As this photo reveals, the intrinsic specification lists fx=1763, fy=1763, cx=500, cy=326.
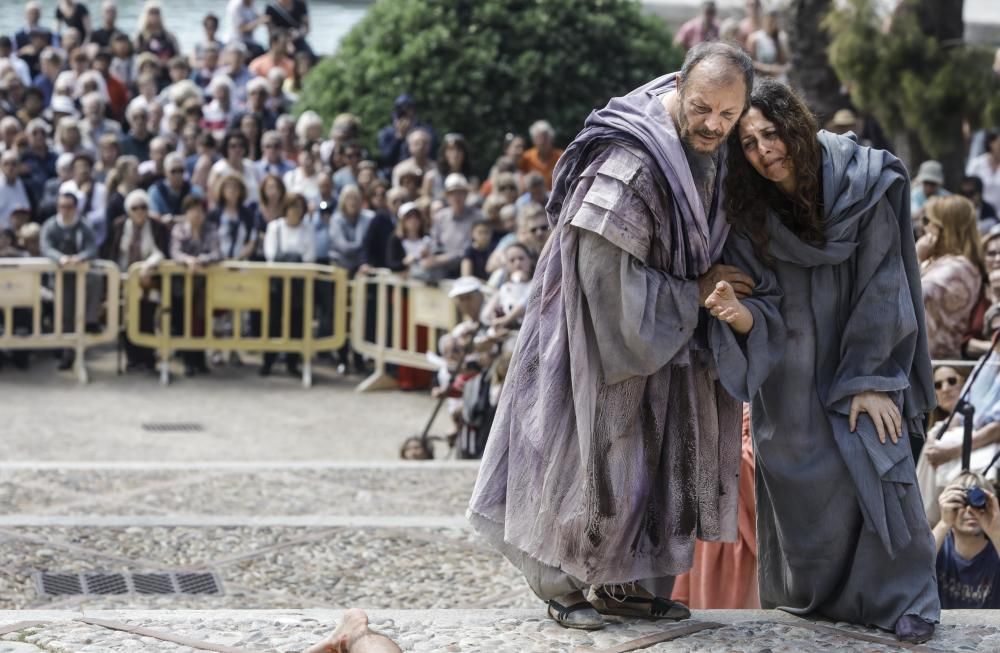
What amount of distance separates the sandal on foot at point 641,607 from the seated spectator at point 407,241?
822cm

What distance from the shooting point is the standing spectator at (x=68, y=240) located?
533 inches

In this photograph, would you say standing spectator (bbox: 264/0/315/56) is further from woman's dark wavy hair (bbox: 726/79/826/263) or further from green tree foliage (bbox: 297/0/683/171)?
woman's dark wavy hair (bbox: 726/79/826/263)

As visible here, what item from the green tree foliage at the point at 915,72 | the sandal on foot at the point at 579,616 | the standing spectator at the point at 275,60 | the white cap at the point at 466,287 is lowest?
the sandal on foot at the point at 579,616

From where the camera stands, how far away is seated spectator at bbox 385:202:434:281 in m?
13.5

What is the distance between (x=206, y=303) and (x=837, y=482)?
355 inches

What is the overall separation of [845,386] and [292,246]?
29.6 feet

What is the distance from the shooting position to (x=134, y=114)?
16.3 meters

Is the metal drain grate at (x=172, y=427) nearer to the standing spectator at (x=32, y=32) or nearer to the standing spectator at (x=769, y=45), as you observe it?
the standing spectator at (x=769, y=45)

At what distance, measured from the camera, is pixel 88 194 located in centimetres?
1444

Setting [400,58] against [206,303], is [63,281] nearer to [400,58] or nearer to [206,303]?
[206,303]

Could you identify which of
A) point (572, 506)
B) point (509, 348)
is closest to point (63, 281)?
point (509, 348)

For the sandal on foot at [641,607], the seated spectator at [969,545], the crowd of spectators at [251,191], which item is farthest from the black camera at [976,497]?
the crowd of spectators at [251,191]

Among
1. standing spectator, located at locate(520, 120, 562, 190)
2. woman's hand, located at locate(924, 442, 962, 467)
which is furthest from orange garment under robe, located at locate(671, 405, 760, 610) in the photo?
standing spectator, located at locate(520, 120, 562, 190)

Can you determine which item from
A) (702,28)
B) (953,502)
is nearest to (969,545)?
(953,502)
